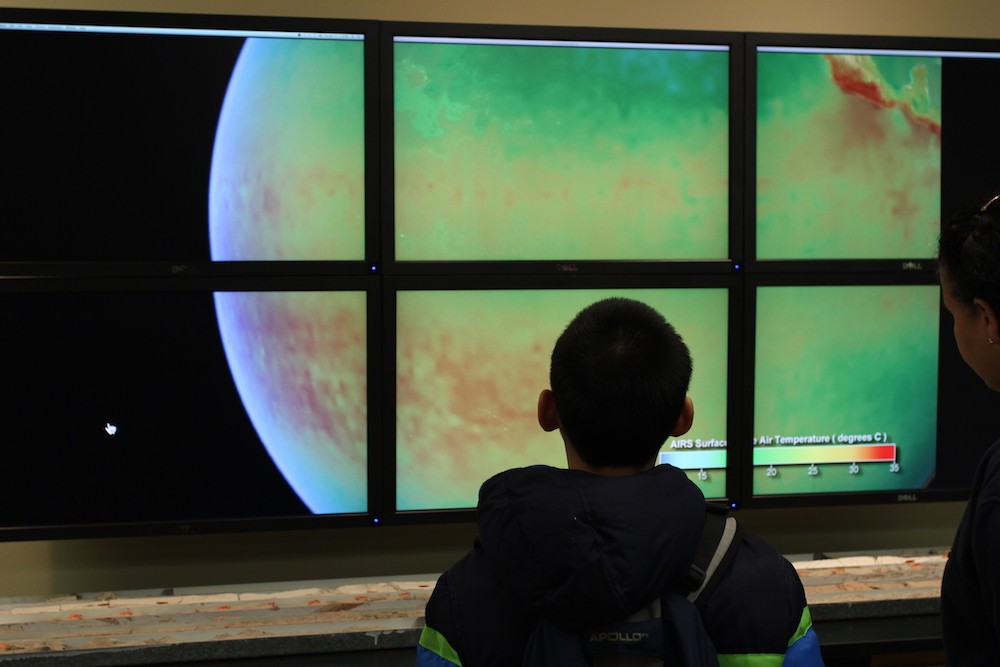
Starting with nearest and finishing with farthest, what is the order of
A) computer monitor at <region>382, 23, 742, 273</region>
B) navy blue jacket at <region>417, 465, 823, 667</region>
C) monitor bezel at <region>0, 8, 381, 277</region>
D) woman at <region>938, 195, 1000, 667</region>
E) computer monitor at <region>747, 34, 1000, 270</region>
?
navy blue jacket at <region>417, 465, 823, 667</region> → woman at <region>938, 195, 1000, 667</region> → monitor bezel at <region>0, 8, 381, 277</region> → computer monitor at <region>382, 23, 742, 273</region> → computer monitor at <region>747, 34, 1000, 270</region>

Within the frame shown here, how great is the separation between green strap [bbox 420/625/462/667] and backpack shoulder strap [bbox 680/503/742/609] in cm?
24

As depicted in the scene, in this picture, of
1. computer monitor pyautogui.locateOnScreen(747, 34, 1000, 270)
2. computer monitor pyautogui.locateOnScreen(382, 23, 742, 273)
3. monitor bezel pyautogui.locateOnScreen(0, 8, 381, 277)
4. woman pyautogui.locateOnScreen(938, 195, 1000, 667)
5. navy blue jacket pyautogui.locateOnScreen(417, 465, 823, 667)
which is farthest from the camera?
computer monitor pyautogui.locateOnScreen(747, 34, 1000, 270)

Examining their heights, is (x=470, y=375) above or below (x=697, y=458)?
above

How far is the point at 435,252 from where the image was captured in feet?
7.20

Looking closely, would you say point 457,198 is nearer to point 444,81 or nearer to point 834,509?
point 444,81

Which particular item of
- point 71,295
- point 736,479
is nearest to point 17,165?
point 71,295

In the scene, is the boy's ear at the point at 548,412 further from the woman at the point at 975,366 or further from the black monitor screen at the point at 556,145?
the black monitor screen at the point at 556,145

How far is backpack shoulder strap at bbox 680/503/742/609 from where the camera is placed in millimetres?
1004

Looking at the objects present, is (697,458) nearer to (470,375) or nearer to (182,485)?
(470,375)

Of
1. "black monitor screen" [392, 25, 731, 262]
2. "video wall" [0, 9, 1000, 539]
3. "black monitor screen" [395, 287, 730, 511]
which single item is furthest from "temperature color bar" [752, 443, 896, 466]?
"black monitor screen" [392, 25, 731, 262]

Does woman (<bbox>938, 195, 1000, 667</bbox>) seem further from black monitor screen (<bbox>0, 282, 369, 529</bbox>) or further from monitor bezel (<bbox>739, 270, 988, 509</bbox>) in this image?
black monitor screen (<bbox>0, 282, 369, 529</bbox>)

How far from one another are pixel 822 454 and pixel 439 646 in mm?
1564

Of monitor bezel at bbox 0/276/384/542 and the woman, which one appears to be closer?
the woman

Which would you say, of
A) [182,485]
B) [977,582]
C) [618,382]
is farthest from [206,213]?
[977,582]
